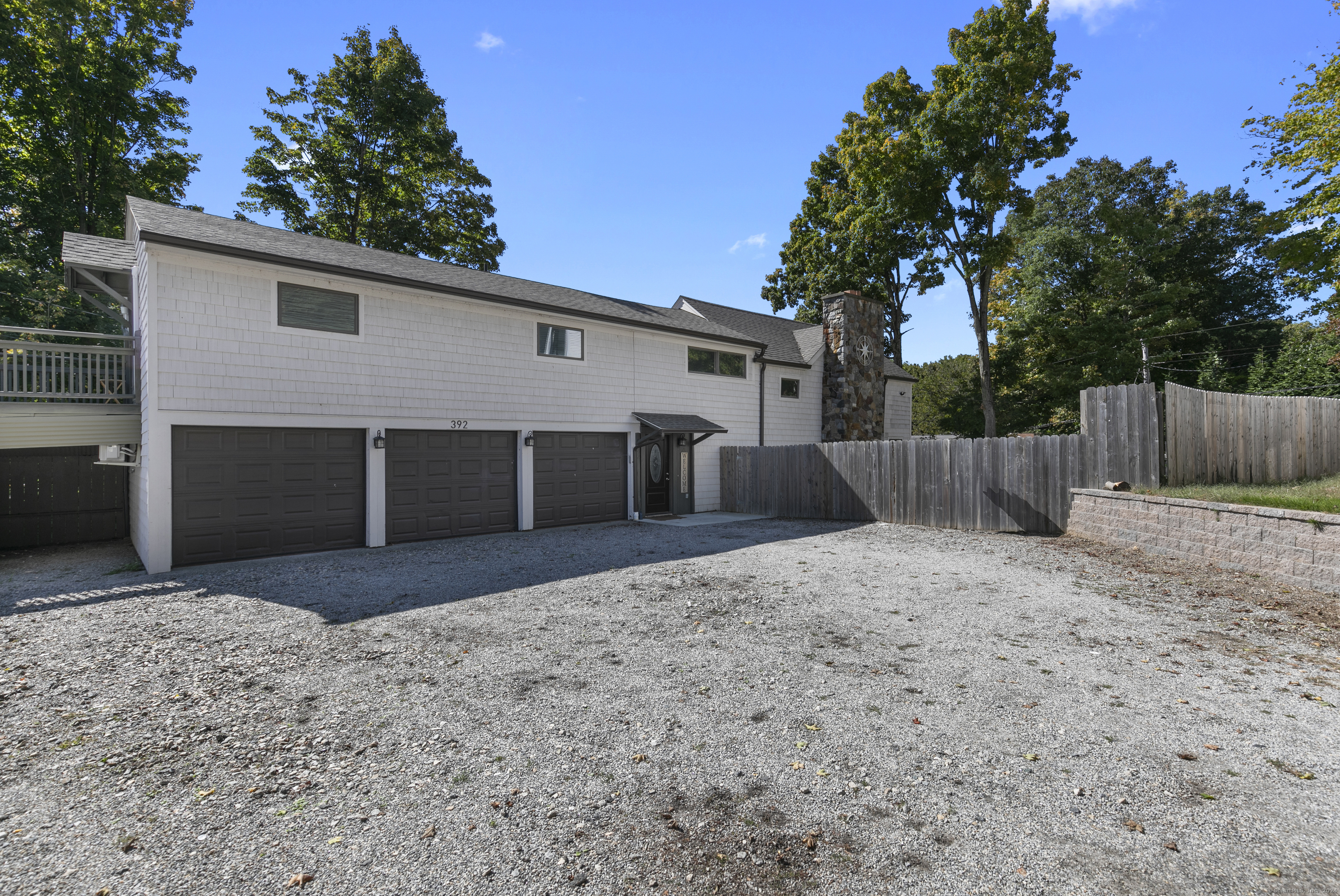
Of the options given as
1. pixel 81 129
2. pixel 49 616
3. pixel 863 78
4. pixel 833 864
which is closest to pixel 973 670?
pixel 833 864

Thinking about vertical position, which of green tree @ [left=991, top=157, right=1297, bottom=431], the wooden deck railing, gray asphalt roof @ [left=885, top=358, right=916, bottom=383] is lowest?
the wooden deck railing

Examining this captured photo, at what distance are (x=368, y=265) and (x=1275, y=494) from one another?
1519 cm

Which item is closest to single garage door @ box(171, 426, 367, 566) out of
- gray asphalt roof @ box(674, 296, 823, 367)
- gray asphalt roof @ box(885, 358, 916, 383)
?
gray asphalt roof @ box(674, 296, 823, 367)

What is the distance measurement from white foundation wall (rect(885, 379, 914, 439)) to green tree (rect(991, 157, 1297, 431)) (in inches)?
415

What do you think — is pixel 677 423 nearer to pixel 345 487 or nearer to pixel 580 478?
pixel 580 478

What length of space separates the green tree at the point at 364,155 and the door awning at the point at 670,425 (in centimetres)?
1777

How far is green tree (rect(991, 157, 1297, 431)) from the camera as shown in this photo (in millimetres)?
26812

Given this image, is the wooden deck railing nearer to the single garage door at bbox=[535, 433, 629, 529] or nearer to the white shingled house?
the white shingled house

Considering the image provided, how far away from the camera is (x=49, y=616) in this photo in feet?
20.7

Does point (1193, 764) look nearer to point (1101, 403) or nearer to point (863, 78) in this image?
point (1101, 403)

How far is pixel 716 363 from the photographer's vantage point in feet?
53.5

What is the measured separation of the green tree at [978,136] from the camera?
19516 mm

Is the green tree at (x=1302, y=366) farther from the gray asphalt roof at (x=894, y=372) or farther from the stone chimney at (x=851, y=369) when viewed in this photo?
the stone chimney at (x=851, y=369)

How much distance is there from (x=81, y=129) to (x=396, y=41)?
11.9 metres
